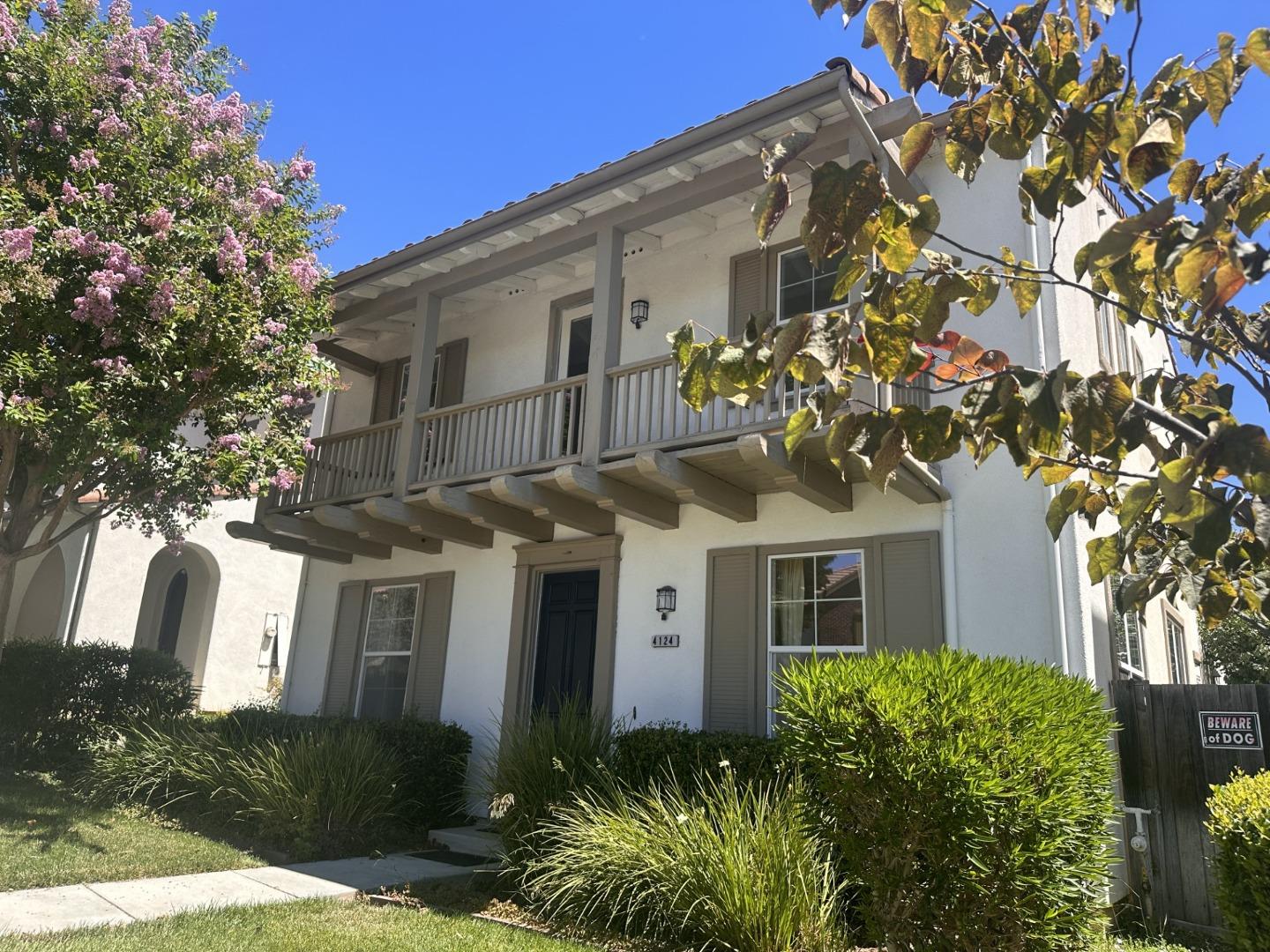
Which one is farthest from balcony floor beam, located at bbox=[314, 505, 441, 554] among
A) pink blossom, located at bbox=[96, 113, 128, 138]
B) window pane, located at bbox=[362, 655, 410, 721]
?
pink blossom, located at bbox=[96, 113, 128, 138]

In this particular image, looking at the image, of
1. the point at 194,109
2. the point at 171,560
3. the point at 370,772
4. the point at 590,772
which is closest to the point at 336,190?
the point at 194,109

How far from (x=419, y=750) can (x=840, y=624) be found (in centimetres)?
489

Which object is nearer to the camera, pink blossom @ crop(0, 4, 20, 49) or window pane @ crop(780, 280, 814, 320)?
pink blossom @ crop(0, 4, 20, 49)

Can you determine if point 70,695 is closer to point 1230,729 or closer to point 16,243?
point 16,243

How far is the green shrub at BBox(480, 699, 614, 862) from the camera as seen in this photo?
25.1ft

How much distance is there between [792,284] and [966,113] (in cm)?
710

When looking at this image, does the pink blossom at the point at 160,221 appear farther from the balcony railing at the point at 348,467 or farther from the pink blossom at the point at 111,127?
the balcony railing at the point at 348,467

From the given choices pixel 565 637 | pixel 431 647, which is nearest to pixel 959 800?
pixel 565 637

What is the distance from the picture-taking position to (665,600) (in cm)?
948

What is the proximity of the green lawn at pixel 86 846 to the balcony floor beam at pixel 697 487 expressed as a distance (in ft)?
16.1

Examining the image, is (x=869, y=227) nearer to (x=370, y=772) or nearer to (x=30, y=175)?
(x=370, y=772)

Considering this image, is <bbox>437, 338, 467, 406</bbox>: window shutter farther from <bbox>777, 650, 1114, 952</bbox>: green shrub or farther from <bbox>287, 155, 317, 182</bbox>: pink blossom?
<bbox>777, 650, 1114, 952</bbox>: green shrub

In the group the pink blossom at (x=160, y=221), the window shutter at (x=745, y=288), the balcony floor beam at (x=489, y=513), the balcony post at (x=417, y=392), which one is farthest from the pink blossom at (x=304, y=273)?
the window shutter at (x=745, y=288)

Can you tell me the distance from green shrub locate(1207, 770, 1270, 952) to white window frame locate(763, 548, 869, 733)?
366cm
